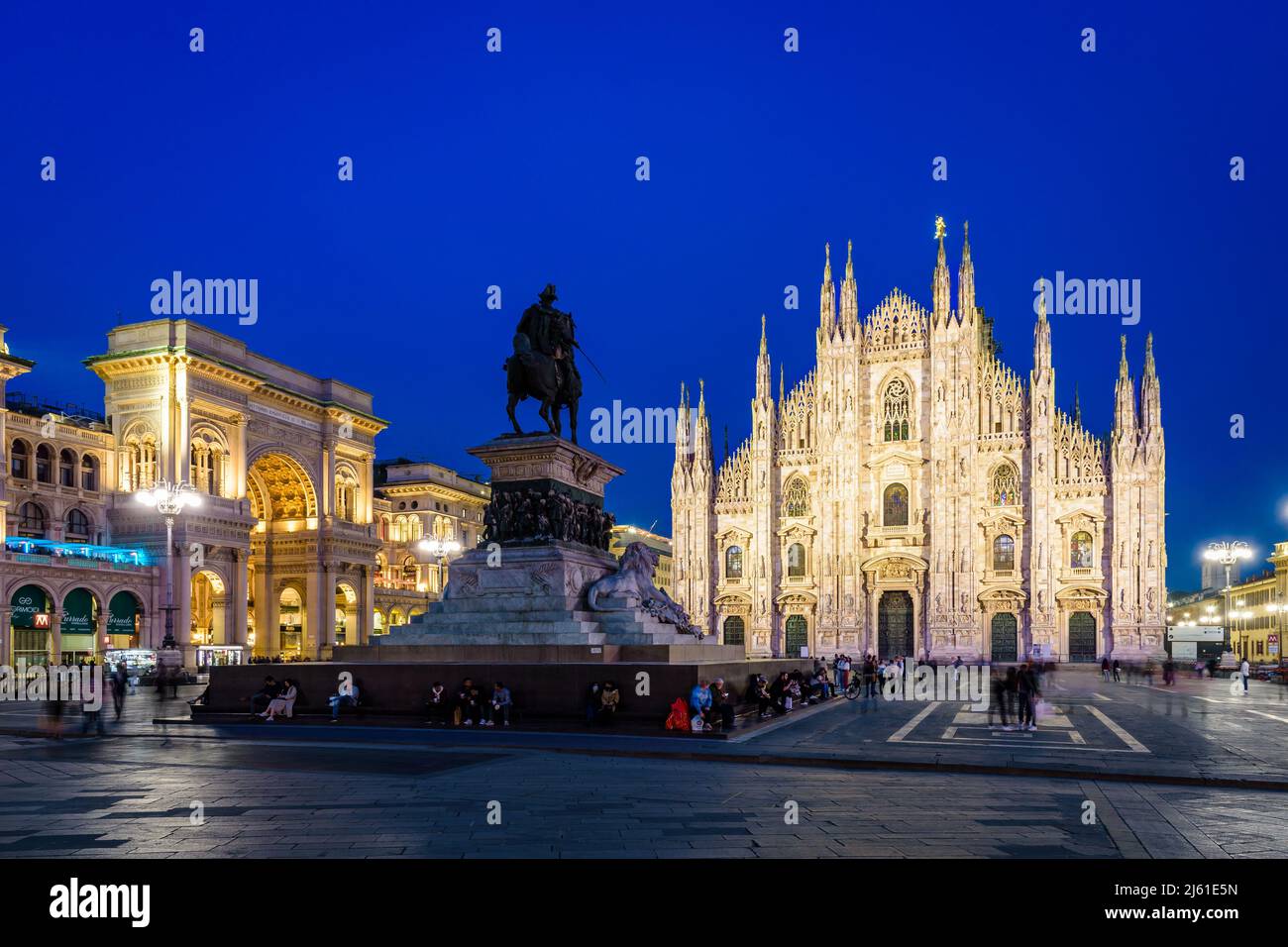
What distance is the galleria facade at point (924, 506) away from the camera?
6144 centimetres

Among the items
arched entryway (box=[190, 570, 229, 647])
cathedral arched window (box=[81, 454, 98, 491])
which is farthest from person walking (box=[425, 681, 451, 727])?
cathedral arched window (box=[81, 454, 98, 491])

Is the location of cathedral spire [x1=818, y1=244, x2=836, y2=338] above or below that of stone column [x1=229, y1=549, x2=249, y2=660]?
above

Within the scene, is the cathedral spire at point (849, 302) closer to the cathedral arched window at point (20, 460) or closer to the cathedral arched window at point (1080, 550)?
the cathedral arched window at point (1080, 550)

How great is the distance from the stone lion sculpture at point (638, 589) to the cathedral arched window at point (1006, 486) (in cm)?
4575

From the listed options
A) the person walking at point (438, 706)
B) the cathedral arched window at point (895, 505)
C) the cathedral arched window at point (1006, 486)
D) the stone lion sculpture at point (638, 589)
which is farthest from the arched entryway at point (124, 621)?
the cathedral arched window at point (1006, 486)

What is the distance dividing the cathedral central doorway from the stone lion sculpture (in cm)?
4579

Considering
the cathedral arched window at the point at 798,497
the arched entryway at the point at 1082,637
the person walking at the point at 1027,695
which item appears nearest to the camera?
the person walking at the point at 1027,695

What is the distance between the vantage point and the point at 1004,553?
209 feet

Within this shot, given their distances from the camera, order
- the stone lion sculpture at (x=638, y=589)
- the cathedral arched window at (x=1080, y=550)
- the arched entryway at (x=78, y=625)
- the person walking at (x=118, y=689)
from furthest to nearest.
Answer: the cathedral arched window at (x=1080, y=550)
the arched entryway at (x=78, y=625)
the person walking at (x=118, y=689)
the stone lion sculpture at (x=638, y=589)

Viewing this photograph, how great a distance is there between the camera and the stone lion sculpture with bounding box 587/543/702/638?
20.7m

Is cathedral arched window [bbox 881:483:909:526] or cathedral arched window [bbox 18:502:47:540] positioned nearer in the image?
cathedral arched window [bbox 18:502:47:540]

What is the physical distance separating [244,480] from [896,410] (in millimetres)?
39113

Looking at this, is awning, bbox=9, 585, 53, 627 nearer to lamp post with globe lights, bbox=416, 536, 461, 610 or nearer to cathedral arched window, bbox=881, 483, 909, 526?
lamp post with globe lights, bbox=416, 536, 461, 610

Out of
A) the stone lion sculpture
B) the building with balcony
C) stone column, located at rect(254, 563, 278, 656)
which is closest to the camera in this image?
the stone lion sculpture
